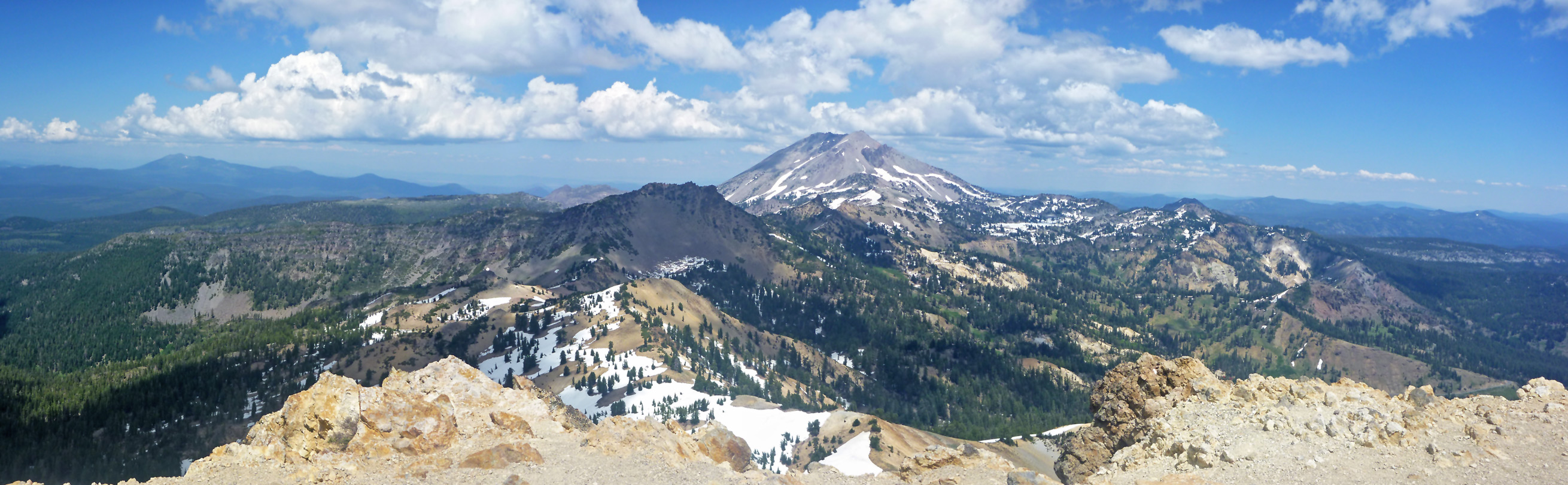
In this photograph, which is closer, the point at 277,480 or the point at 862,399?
the point at 277,480

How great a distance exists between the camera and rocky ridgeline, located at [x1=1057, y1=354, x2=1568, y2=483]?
23.2 metres

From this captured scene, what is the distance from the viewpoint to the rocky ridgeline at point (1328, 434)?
23219 mm

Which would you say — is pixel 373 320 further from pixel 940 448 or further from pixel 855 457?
pixel 940 448

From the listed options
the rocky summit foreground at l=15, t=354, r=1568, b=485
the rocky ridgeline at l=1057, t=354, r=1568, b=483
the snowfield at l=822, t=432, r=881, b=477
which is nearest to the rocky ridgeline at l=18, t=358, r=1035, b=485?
the rocky summit foreground at l=15, t=354, r=1568, b=485

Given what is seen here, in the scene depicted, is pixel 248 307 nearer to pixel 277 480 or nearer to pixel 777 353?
pixel 777 353

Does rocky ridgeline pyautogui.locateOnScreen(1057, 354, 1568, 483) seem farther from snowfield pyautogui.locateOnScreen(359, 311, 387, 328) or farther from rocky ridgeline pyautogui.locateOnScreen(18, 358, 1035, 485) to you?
snowfield pyautogui.locateOnScreen(359, 311, 387, 328)

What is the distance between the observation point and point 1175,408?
32.3m

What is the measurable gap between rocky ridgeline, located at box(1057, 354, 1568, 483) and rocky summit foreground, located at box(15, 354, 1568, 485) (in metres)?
0.07

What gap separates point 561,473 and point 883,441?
4953cm

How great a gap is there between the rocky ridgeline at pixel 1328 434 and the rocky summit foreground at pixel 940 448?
Answer: 2.7 inches

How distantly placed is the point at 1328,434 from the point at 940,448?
15.2 m

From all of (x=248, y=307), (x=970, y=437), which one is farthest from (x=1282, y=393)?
(x=248, y=307)

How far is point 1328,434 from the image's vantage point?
2564cm

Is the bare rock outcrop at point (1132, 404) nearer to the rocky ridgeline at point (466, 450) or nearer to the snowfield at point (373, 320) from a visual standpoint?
the rocky ridgeline at point (466, 450)
